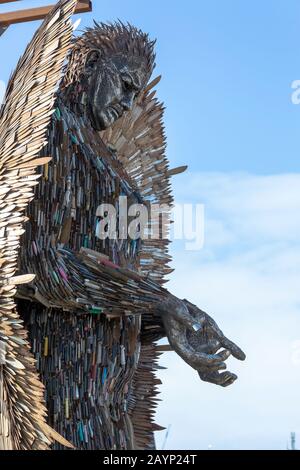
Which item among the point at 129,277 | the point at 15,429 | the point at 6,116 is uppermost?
the point at 6,116

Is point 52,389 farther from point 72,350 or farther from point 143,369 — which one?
point 143,369

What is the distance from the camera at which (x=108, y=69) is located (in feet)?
23.6

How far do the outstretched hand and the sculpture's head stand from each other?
4.47 ft

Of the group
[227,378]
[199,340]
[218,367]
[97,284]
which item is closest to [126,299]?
[97,284]

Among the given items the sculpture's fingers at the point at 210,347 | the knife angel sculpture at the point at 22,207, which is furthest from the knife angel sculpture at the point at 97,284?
the knife angel sculpture at the point at 22,207

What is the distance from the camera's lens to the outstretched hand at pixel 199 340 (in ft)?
21.8

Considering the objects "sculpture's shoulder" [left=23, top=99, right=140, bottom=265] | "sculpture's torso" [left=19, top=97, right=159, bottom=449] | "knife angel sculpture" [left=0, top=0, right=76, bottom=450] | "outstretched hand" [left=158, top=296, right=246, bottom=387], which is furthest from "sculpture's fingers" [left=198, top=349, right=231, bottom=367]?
"knife angel sculpture" [left=0, top=0, right=76, bottom=450]

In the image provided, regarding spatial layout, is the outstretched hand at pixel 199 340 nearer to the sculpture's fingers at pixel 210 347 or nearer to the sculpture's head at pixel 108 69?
the sculpture's fingers at pixel 210 347

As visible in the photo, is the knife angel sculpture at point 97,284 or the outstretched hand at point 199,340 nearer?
the knife angel sculpture at point 97,284

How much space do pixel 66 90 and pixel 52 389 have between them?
1907 mm

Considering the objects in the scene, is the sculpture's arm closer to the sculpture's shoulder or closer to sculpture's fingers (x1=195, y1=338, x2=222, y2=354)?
sculpture's fingers (x1=195, y1=338, x2=222, y2=354)

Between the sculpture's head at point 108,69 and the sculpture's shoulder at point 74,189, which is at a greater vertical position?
the sculpture's head at point 108,69

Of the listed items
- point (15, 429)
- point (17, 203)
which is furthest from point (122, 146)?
point (15, 429)

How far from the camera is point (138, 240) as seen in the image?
292 inches
